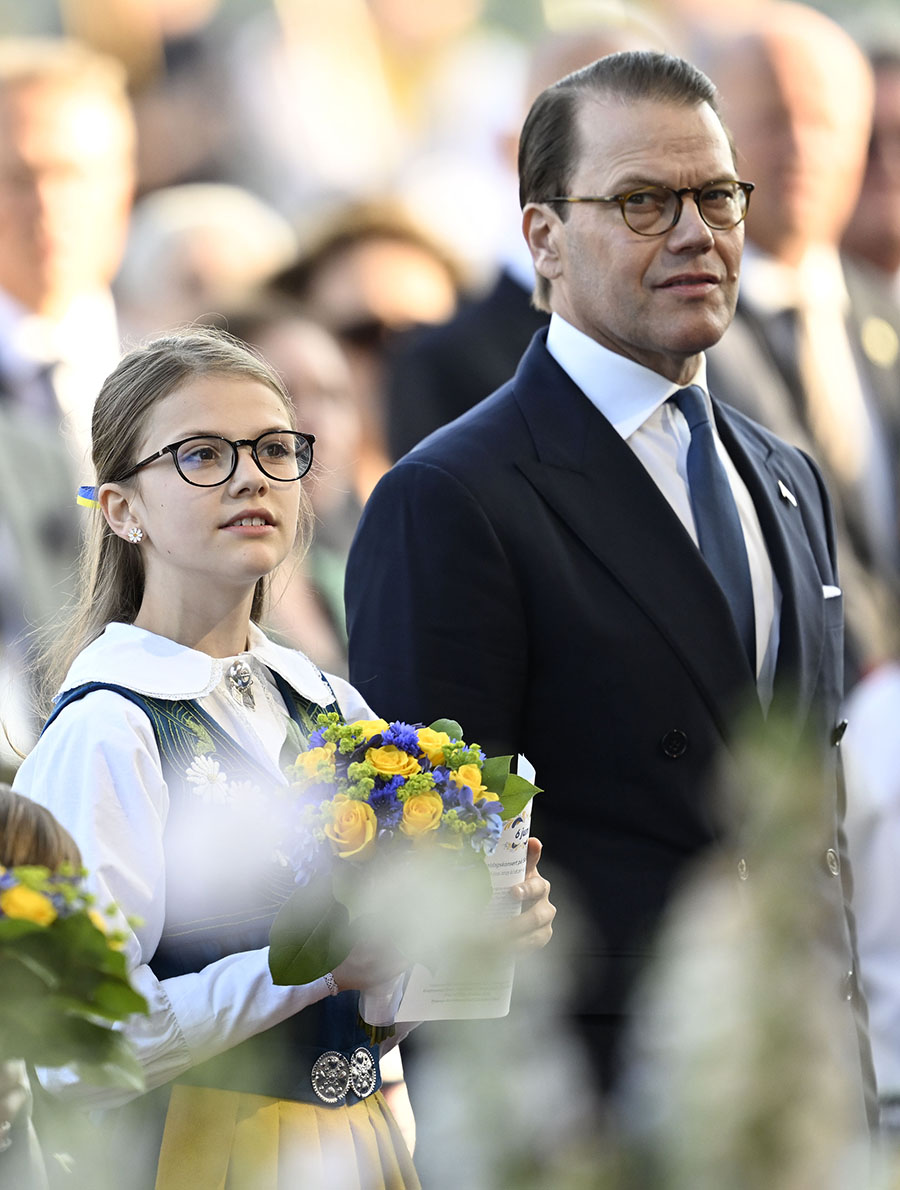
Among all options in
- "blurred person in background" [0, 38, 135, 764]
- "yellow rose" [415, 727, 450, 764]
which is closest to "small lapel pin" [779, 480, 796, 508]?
"yellow rose" [415, 727, 450, 764]

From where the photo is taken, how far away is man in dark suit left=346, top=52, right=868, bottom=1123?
6.19ft

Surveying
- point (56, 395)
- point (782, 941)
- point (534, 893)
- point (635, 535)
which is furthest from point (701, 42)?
point (782, 941)

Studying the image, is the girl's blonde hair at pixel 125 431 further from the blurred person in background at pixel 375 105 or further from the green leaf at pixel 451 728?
the blurred person in background at pixel 375 105

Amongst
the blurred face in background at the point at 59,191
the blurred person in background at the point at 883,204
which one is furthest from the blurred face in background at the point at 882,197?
the blurred face in background at the point at 59,191

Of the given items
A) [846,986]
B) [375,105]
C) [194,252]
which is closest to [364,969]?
[846,986]

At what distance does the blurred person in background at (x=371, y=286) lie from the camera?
3730 millimetres

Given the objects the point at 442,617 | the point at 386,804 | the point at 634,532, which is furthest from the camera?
the point at 634,532

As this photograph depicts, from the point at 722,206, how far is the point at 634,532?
0.48 m

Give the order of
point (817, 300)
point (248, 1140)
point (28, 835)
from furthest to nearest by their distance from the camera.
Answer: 1. point (817, 300)
2. point (248, 1140)
3. point (28, 835)

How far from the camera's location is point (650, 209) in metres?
2.04

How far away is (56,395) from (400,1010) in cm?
223

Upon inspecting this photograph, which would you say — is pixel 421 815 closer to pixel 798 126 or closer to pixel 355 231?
pixel 355 231

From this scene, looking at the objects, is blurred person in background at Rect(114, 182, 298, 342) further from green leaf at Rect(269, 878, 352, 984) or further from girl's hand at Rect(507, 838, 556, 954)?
green leaf at Rect(269, 878, 352, 984)

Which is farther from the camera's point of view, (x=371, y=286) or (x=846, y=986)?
(x=371, y=286)
